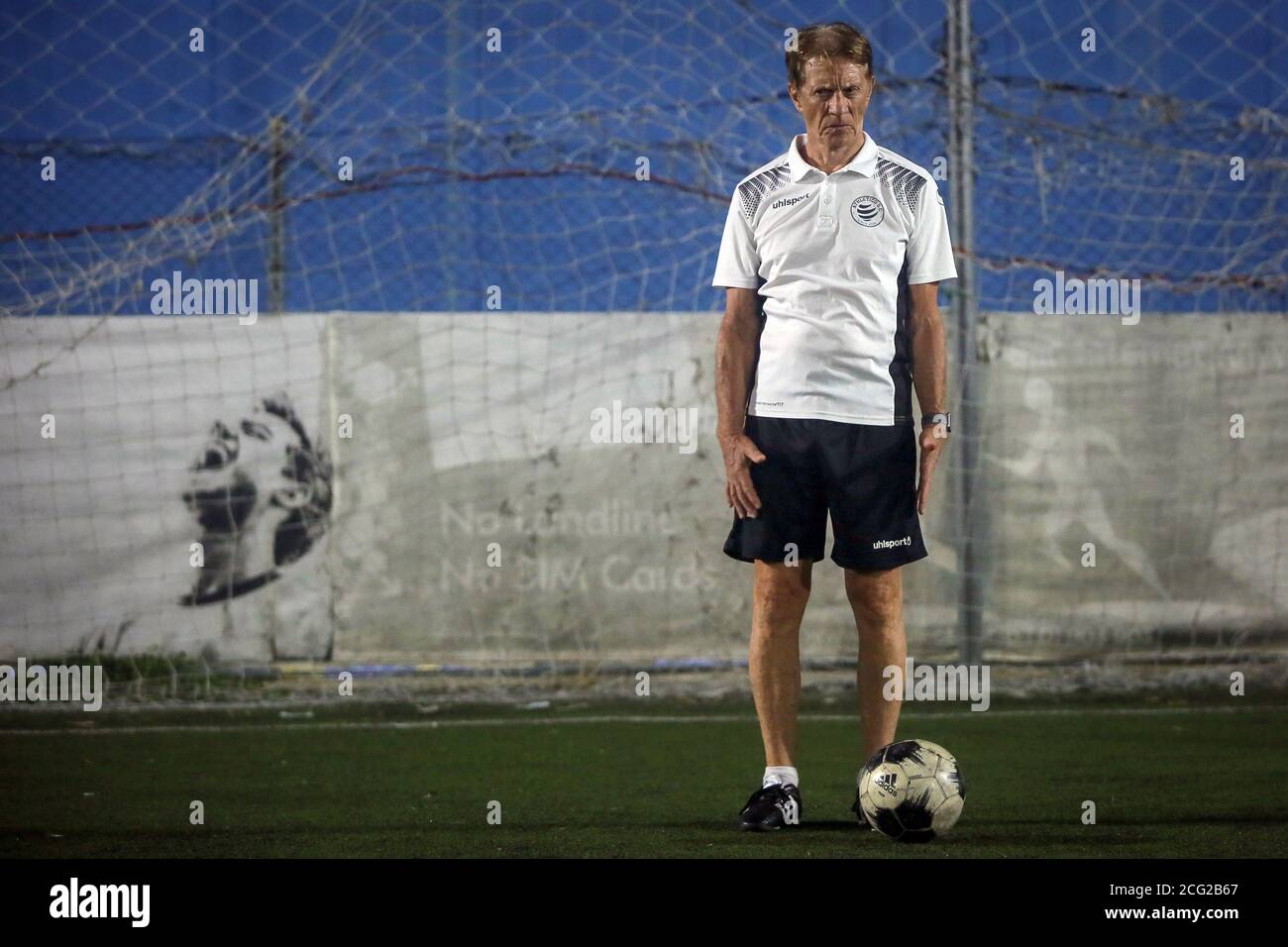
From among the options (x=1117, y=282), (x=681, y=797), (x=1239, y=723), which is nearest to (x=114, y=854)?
(x=681, y=797)

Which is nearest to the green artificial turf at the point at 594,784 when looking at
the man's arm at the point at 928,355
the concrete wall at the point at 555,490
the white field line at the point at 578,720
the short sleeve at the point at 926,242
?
the white field line at the point at 578,720

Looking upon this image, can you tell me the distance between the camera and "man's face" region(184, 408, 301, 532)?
352 inches

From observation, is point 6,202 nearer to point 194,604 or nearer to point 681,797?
point 194,604

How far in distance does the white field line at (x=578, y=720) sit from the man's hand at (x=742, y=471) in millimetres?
2730

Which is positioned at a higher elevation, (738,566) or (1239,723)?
(738,566)

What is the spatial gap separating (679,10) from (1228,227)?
9.59ft

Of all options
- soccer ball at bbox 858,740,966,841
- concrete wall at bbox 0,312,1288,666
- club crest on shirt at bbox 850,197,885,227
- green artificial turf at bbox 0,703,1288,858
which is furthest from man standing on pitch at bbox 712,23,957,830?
concrete wall at bbox 0,312,1288,666

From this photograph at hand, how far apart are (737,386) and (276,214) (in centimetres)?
446

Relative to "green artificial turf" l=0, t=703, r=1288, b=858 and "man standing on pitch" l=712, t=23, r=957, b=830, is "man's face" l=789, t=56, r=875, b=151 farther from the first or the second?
"green artificial turf" l=0, t=703, r=1288, b=858

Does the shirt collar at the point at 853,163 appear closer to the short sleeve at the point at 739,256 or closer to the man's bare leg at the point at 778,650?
the short sleeve at the point at 739,256

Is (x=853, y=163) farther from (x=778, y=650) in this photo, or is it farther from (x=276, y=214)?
(x=276, y=214)

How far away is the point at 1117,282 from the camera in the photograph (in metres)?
8.32

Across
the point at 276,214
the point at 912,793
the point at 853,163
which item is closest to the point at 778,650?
the point at 912,793

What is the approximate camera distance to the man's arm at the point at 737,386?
14.5 feet
